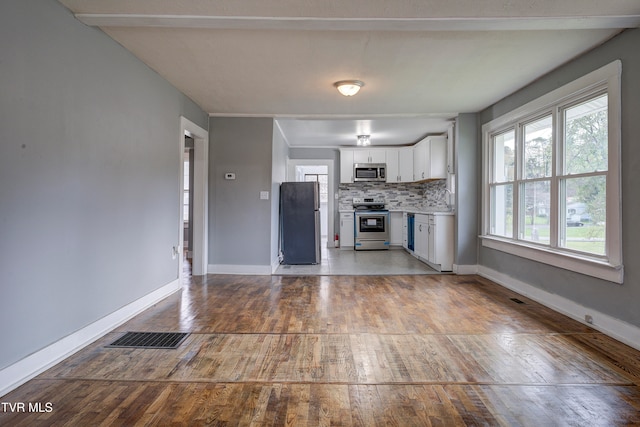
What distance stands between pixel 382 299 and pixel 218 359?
6.38 ft

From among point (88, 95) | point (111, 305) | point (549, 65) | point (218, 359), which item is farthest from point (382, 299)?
point (88, 95)

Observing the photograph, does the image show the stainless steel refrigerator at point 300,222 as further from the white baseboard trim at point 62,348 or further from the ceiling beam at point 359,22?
the ceiling beam at point 359,22

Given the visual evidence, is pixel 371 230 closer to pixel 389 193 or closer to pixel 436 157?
pixel 389 193

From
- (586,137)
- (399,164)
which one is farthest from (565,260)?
(399,164)

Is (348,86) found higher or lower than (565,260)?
higher

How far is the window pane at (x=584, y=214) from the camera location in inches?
110

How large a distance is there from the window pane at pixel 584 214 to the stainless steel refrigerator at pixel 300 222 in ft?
11.1

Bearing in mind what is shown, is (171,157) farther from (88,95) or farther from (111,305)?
(111,305)

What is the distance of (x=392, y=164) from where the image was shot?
7.45 m

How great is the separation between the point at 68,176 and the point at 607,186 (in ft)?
13.1

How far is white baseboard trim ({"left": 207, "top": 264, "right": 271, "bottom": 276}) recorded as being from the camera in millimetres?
4859

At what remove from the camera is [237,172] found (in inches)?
191

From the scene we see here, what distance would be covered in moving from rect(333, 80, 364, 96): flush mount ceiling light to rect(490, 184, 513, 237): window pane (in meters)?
2.30

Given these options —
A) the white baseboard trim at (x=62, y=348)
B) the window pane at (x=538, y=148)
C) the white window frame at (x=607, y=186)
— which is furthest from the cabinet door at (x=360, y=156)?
the white baseboard trim at (x=62, y=348)
